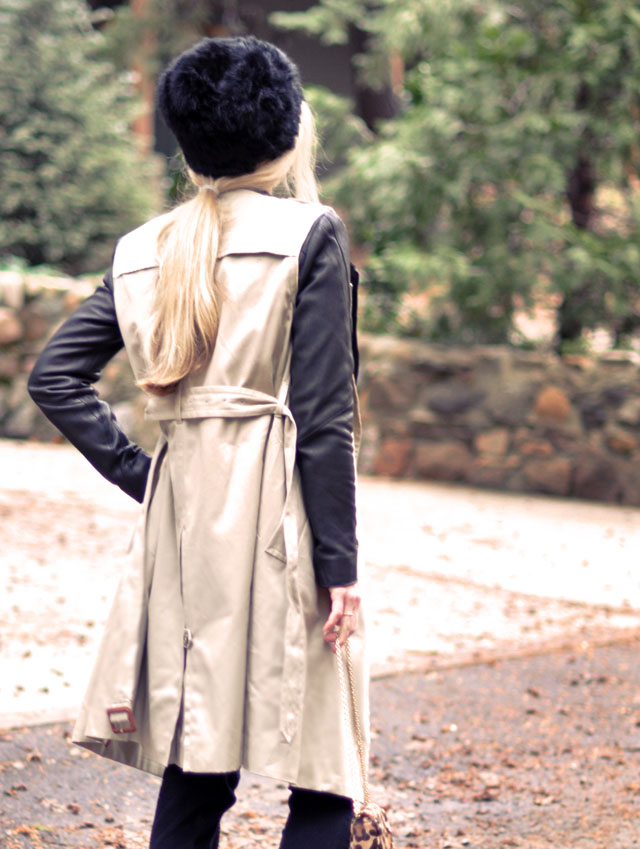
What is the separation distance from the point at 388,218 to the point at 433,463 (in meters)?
1.95

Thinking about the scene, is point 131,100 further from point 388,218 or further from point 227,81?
point 227,81

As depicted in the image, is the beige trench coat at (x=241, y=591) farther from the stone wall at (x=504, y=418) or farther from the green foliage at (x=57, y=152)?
the green foliage at (x=57, y=152)

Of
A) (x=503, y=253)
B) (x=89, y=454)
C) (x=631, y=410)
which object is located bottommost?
(x=631, y=410)

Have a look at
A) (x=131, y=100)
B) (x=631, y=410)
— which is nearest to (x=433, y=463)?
(x=631, y=410)

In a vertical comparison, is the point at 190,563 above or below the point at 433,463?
above

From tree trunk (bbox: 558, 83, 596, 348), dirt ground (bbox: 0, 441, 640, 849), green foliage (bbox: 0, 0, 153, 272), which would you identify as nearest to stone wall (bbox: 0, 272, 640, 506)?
tree trunk (bbox: 558, 83, 596, 348)

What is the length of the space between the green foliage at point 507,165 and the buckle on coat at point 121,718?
6960mm

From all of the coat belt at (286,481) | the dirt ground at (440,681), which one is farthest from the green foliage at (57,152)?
the coat belt at (286,481)

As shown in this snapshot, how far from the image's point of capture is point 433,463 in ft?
30.4

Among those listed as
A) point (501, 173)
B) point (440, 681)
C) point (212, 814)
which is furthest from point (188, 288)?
point (501, 173)

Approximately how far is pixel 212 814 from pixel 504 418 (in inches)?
275

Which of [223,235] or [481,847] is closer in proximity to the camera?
[223,235]

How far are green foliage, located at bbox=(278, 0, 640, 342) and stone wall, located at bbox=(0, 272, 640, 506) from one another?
46 cm

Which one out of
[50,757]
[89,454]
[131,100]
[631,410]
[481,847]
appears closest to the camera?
[89,454]
